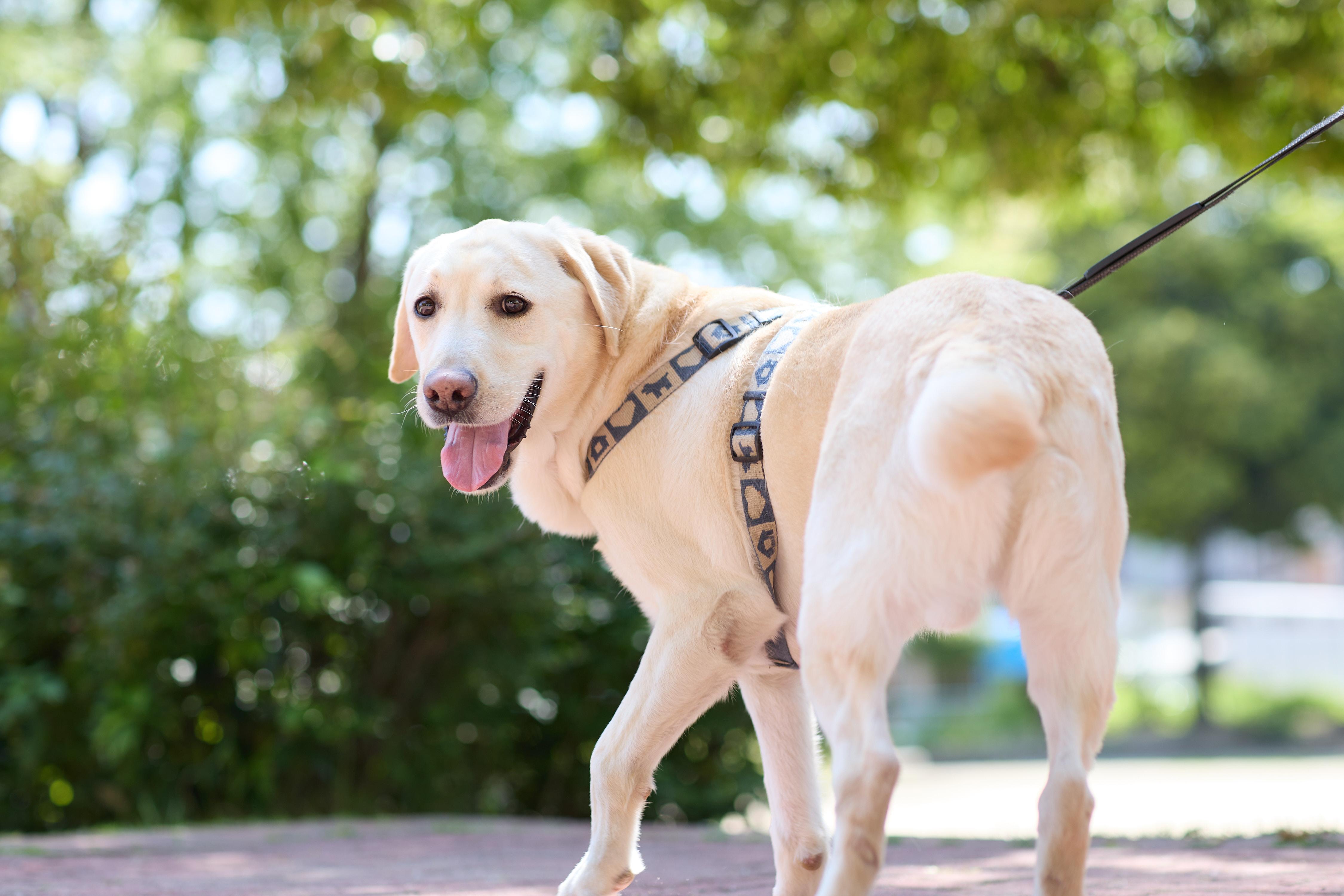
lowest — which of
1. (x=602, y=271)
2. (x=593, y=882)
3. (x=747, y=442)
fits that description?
(x=593, y=882)

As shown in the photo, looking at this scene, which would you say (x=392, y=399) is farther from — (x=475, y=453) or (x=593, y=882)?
(x=593, y=882)

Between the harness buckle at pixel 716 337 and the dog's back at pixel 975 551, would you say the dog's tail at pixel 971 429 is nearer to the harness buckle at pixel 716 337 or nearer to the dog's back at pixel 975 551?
the dog's back at pixel 975 551

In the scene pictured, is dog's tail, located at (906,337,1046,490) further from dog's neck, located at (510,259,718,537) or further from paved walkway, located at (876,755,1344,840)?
paved walkway, located at (876,755,1344,840)

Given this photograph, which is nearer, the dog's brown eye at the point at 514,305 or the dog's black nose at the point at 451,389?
the dog's black nose at the point at 451,389

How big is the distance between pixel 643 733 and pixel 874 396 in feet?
3.45

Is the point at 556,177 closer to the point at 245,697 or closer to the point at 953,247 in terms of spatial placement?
the point at 953,247

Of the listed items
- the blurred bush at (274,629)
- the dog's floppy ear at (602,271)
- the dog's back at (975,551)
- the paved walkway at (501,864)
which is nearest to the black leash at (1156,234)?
the dog's back at (975,551)

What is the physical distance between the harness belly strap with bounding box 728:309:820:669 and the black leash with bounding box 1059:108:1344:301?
0.86 metres

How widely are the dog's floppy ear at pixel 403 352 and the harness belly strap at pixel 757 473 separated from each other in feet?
3.78

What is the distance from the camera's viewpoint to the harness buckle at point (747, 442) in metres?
2.86

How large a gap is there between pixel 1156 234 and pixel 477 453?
75.3 inches

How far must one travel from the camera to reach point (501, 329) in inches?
123

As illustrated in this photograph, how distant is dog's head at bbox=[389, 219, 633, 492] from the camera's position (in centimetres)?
303

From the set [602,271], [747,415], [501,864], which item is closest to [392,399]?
[501,864]
